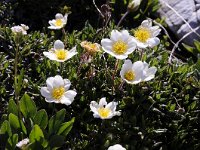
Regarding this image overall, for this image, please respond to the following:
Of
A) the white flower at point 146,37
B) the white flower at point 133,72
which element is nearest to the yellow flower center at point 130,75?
the white flower at point 133,72

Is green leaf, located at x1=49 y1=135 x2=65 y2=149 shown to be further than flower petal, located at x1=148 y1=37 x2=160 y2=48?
No

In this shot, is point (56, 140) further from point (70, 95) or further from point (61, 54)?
point (61, 54)

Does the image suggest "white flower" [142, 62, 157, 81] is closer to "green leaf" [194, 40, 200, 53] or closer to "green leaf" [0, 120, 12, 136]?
"green leaf" [0, 120, 12, 136]

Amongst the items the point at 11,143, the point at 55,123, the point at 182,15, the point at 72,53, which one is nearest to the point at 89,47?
the point at 72,53

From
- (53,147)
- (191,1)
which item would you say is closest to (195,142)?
(53,147)

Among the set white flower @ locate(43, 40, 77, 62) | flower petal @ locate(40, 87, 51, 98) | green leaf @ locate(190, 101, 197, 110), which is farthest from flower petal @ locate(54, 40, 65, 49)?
green leaf @ locate(190, 101, 197, 110)

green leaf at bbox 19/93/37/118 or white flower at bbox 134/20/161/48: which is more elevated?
white flower at bbox 134/20/161/48

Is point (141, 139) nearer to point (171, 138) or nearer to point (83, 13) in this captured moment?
point (171, 138)
